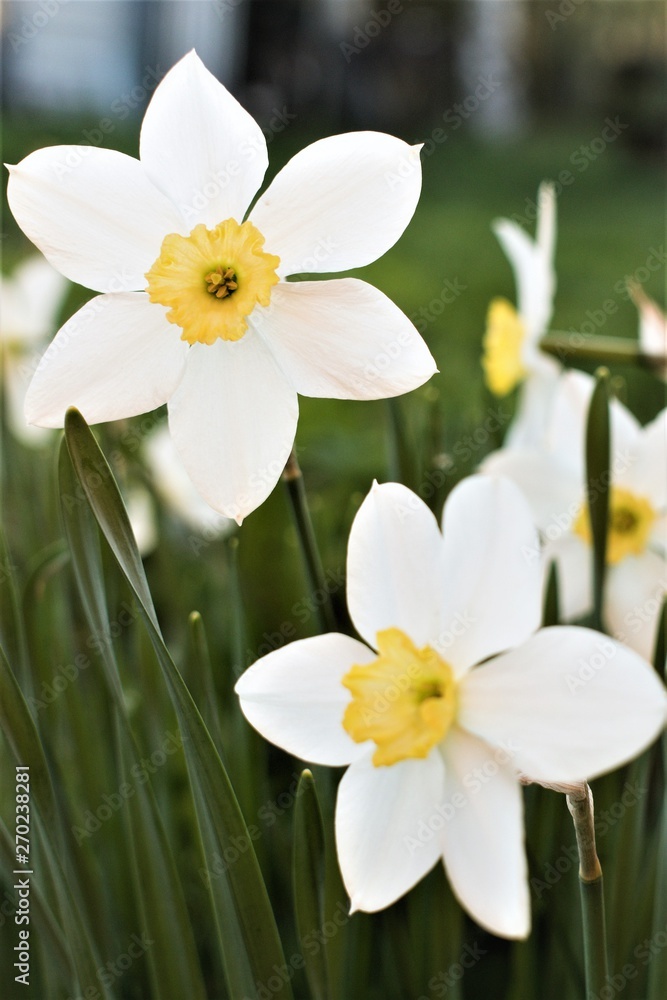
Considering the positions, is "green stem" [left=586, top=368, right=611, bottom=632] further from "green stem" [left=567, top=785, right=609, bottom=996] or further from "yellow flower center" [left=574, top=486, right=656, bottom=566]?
"green stem" [left=567, top=785, right=609, bottom=996]

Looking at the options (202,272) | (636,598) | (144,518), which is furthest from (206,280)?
(144,518)

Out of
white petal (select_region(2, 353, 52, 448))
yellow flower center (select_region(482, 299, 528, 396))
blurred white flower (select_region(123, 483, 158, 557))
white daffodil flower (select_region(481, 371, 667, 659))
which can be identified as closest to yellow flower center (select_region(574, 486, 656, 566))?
white daffodil flower (select_region(481, 371, 667, 659))

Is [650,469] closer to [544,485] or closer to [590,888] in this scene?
[544,485]

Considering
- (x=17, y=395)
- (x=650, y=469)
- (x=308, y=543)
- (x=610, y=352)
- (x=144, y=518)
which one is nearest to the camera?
(x=308, y=543)

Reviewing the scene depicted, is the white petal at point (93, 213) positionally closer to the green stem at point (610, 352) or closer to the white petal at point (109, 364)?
the white petal at point (109, 364)

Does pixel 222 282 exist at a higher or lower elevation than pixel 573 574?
higher

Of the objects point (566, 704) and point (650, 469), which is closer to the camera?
point (566, 704)

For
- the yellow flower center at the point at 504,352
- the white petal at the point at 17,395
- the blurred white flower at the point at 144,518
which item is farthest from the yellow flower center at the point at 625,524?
the white petal at the point at 17,395
